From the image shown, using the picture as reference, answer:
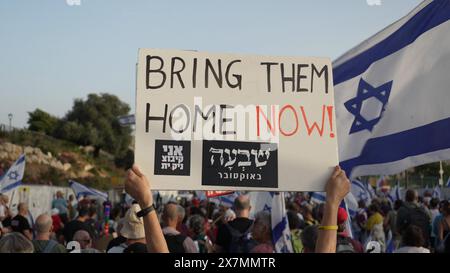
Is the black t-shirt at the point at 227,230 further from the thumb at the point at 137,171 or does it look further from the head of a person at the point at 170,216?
the thumb at the point at 137,171

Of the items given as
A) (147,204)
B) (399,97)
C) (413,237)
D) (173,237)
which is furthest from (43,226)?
(399,97)

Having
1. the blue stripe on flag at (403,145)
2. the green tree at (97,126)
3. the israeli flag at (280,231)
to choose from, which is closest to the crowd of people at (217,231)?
the israeli flag at (280,231)

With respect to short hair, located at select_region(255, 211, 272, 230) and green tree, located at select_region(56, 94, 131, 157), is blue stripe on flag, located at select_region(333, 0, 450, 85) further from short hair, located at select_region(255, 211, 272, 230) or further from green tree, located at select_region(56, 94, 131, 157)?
green tree, located at select_region(56, 94, 131, 157)

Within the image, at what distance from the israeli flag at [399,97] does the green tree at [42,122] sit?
56987 millimetres

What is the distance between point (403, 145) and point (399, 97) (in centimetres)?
47

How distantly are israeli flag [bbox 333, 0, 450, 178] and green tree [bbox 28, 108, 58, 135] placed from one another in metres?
57.0

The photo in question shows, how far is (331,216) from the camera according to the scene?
3100mm

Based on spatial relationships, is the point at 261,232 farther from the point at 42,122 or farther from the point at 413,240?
the point at 42,122

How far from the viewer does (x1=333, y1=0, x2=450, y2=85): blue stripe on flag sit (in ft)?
16.8

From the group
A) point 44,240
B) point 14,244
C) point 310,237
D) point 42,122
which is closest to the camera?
point 14,244

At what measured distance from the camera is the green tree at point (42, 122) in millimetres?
60438

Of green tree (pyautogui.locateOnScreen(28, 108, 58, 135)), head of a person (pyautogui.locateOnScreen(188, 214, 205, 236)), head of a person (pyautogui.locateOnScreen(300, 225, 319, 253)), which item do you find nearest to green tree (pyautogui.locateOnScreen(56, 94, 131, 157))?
green tree (pyautogui.locateOnScreen(28, 108, 58, 135))
